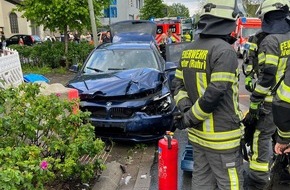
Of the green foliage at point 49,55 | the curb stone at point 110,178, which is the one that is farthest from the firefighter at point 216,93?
the green foliage at point 49,55

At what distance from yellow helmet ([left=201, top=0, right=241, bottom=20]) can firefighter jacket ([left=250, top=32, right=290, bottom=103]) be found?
814 millimetres

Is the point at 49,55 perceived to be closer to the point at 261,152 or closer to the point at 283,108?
the point at 261,152

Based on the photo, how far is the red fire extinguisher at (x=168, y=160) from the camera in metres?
3.30

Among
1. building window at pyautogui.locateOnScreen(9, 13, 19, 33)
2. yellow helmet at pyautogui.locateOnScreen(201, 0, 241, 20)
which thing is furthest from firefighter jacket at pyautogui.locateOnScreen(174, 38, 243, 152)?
building window at pyautogui.locateOnScreen(9, 13, 19, 33)

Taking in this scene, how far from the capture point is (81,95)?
16.4 ft

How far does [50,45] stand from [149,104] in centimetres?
1060

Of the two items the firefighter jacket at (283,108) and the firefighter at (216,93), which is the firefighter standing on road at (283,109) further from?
the firefighter at (216,93)

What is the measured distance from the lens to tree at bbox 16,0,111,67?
12.6 m

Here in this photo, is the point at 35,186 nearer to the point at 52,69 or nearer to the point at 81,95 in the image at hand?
the point at 81,95

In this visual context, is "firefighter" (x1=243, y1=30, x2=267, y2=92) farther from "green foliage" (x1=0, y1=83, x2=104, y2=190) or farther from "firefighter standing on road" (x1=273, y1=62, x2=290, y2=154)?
"green foliage" (x1=0, y1=83, x2=104, y2=190)

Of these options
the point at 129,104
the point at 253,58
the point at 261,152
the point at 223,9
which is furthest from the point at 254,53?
the point at 129,104

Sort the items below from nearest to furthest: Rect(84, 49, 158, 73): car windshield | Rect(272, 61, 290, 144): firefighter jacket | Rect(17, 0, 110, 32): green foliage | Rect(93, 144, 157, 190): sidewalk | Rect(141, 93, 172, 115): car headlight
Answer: Rect(272, 61, 290, 144): firefighter jacket, Rect(93, 144, 157, 190): sidewalk, Rect(141, 93, 172, 115): car headlight, Rect(84, 49, 158, 73): car windshield, Rect(17, 0, 110, 32): green foliage

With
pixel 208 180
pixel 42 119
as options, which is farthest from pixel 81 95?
pixel 208 180

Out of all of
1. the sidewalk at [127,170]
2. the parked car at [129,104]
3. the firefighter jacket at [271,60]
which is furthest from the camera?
the parked car at [129,104]
